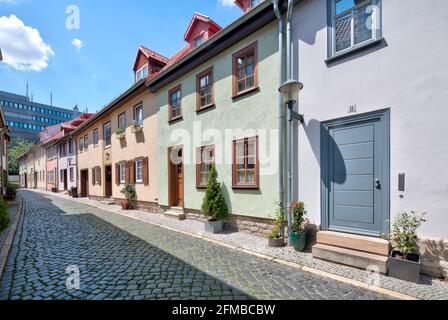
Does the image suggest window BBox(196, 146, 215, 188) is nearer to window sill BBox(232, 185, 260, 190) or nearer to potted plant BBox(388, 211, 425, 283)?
window sill BBox(232, 185, 260, 190)

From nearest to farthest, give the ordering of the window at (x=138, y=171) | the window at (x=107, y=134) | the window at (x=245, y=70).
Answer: the window at (x=245, y=70), the window at (x=138, y=171), the window at (x=107, y=134)

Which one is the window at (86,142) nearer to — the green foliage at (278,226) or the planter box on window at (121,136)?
the planter box on window at (121,136)

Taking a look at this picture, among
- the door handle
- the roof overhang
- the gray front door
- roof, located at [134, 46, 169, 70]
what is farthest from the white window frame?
the door handle

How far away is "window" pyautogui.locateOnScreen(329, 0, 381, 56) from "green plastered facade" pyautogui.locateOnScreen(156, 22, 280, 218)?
59.3 inches

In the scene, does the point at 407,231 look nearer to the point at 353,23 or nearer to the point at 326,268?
the point at 326,268

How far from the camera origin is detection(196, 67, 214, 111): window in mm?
8438

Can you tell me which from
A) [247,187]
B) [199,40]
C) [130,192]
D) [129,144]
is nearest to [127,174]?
[130,192]

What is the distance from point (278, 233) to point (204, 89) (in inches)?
227

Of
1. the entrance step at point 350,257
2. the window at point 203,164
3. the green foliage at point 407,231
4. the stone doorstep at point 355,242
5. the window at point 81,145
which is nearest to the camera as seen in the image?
the green foliage at point 407,231

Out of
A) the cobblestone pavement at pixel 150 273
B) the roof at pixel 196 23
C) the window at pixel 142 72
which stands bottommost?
the cobblestone pavement at pixel 150 273

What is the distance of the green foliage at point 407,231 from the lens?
12.7ft

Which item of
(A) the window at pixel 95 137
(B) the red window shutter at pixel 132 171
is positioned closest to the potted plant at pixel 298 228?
(B) the red window shutter at pixel 132 171

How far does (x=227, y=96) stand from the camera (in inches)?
304
